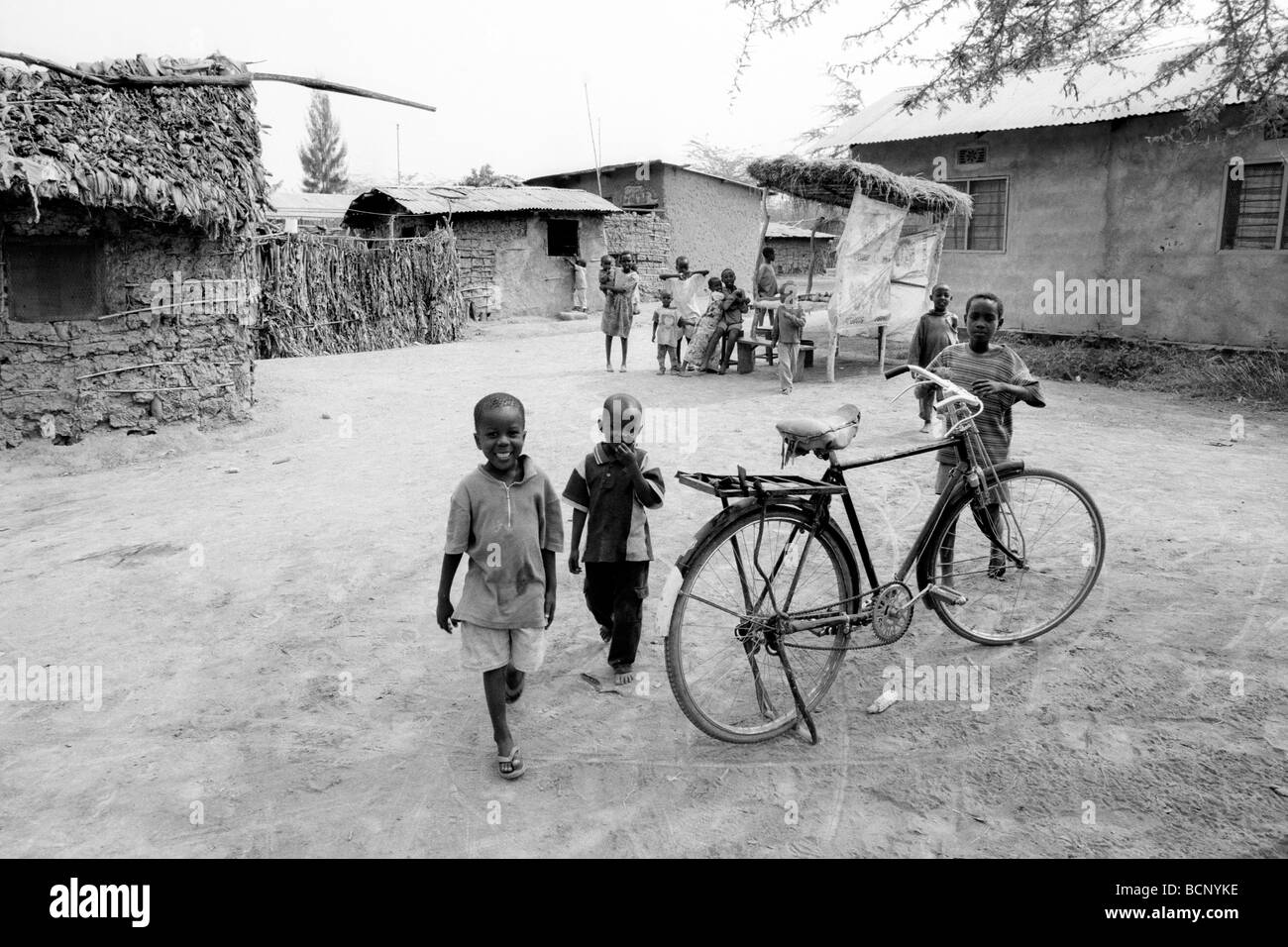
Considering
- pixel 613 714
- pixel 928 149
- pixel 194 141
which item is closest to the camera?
pixel 613 714

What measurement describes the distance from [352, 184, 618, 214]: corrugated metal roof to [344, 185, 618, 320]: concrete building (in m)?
0.02

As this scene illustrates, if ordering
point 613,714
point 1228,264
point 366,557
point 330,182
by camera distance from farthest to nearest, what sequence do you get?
1. point 330,182
2. point 1228,264
3. point 366,557
4. point 613,714

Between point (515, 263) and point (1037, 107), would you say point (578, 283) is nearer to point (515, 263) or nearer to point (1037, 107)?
point (515, 263)

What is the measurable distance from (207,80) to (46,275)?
7.18 feet

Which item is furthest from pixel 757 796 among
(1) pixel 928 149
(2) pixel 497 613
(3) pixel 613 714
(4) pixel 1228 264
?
(1) pixel 928 149

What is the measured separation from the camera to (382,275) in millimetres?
16812

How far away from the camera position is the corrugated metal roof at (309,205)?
2977 cm

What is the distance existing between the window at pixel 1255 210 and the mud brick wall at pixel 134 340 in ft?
39.3

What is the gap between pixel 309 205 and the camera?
102 ft

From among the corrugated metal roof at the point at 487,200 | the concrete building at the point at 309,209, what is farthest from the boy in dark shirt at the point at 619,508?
the concrete building at the point at 309,209

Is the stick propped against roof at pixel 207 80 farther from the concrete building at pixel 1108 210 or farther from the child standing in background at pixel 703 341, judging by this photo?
the concrete building at pixel 1108 210

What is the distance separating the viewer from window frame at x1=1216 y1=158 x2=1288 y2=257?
1135 centimetres
